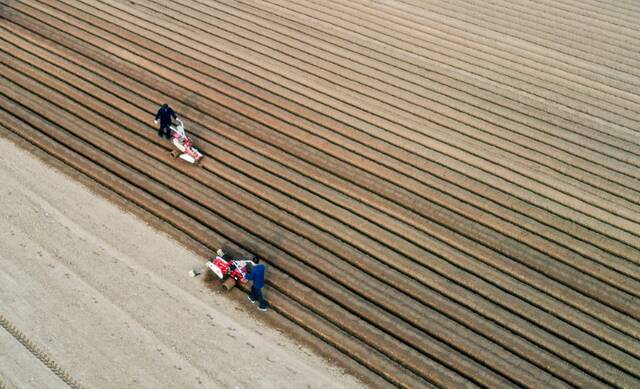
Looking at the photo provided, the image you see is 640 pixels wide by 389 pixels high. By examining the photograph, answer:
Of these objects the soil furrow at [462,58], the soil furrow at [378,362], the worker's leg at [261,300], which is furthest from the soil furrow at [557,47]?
the worker's leg at [261,300]

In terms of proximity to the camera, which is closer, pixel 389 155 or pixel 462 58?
pixel 389 155

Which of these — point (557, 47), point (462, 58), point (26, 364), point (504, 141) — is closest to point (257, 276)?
point (26, 364)

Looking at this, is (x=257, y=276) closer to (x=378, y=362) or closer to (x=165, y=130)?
(x=378, y=362)

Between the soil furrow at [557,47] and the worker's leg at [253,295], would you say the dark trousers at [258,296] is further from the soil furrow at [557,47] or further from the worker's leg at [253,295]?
the soil furrow at [557,47]

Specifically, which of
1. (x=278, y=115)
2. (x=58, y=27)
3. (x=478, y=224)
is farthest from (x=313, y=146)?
(x=58, y=27)

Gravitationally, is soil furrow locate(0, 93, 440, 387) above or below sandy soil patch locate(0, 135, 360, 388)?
above

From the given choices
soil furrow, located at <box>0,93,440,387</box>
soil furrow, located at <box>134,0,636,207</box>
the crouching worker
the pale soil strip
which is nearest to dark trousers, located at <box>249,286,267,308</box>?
the crouching worker

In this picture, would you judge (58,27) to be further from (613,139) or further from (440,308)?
(613,139)

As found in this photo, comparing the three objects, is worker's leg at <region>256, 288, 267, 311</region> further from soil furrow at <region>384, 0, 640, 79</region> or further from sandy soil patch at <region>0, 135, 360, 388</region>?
soil furrow at <region>384, 0, 640, 79</region>
